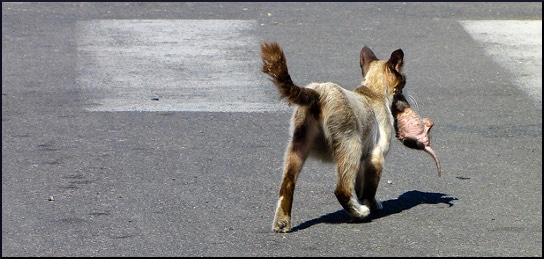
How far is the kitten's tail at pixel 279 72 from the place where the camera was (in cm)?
580

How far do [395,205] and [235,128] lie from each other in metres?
1.97

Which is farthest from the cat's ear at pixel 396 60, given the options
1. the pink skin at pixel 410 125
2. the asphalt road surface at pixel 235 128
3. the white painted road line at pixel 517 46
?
the white painted road line at pixel 517 46

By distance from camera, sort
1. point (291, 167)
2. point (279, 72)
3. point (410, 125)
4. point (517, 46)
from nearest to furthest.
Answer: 1. point (279, 72)
2. point (291, 167)
3. point (410, 125)
4. point (517, 46)

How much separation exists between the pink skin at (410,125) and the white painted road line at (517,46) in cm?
266

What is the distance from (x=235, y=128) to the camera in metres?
8.44

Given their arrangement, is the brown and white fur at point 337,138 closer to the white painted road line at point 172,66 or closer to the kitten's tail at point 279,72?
the kitten's tail at point 279,72

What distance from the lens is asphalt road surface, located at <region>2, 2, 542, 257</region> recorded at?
20.7 feet

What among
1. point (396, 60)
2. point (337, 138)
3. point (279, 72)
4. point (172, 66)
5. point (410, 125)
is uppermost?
point (279, 72)

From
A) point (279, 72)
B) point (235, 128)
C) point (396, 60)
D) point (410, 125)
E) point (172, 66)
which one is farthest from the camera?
point (172, 66)

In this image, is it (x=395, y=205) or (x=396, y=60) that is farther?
(x=395, y=205)

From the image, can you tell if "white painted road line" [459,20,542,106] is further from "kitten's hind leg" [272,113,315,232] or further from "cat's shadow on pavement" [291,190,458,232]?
"kitten's hind leg" [272,113,315,232]

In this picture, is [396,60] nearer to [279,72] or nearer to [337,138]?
[337,138]

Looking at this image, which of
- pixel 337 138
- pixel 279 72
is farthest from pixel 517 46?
pixel 279 72

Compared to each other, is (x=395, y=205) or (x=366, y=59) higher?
(x=366, y=59)
